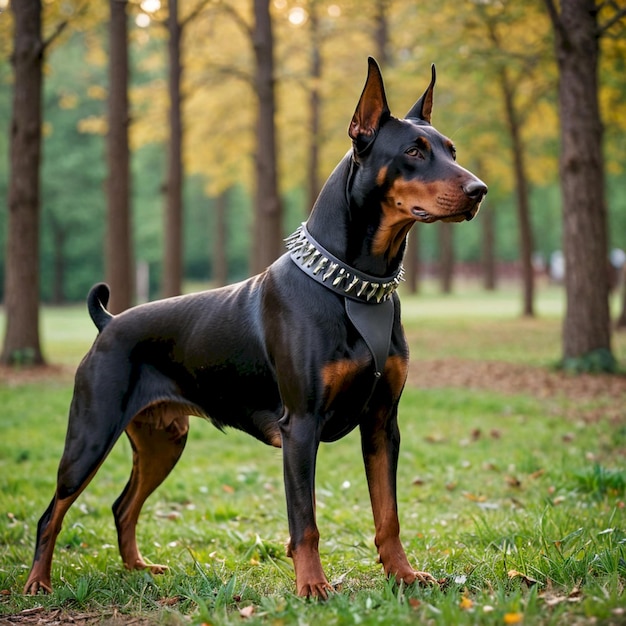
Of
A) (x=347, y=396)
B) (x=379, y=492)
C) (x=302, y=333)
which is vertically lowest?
(x=379, y=492)

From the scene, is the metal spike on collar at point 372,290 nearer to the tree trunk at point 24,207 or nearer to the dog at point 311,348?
the dog at point 311,348

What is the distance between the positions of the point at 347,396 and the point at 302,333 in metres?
0.36

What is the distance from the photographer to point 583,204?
1142 cm

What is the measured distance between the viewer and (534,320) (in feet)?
73.2

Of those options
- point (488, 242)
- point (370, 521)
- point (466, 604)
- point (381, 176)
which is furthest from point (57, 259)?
point (466, 604)

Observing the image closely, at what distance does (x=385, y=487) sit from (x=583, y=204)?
849 centimetres

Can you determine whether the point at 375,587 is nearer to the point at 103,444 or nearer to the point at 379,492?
the point at 379,492

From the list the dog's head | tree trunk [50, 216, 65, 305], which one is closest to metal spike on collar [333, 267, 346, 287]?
the dog's head

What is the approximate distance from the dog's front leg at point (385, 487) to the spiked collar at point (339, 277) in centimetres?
59

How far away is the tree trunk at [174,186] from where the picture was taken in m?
16.3

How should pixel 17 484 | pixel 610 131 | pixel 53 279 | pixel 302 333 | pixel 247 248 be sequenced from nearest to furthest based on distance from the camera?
pixel 302 333 → pixel 17 484 → pixel 610 131 → pixel 53 279 → pixel 247 248

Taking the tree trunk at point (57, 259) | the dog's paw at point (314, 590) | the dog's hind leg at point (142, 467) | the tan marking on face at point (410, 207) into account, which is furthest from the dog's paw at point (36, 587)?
the tree trunk at point (57, 259)

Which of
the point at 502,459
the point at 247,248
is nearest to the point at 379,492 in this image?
the point at 502,459

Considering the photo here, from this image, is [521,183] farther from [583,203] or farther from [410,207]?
[410,207]
